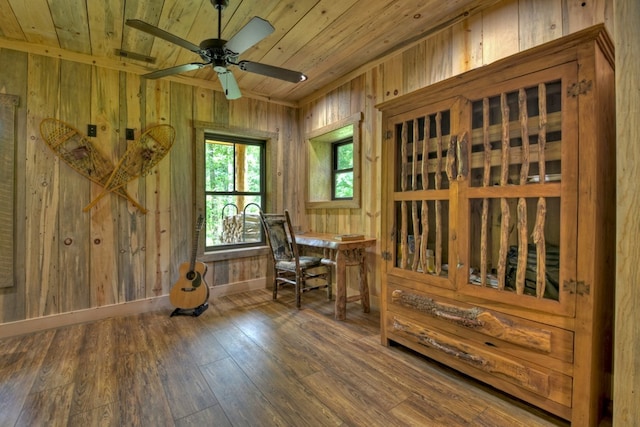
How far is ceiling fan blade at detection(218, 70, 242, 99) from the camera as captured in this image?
2.19m

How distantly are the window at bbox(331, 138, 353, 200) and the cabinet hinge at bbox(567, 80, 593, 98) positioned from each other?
2.47 meters

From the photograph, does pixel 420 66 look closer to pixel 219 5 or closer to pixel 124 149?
pixel 219 5

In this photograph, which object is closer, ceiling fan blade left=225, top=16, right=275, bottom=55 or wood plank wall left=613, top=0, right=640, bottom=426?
wood plank wall left=613, top=0, right=640, bottom=426

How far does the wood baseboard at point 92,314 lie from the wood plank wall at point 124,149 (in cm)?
5

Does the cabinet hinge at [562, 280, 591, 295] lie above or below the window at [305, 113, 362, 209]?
below

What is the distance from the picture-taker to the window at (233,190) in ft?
12.2

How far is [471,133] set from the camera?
186cm

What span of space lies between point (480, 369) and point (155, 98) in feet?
12.6

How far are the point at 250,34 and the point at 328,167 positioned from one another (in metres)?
2.47

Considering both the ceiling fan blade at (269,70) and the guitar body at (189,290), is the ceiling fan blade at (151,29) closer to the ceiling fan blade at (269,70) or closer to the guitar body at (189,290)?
the ceiling fan blade at (269,70)

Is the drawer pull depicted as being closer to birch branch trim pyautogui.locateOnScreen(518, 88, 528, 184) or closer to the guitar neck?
birch branch trim pyautogui.locateOnScreen(518, 88, 528, 184)

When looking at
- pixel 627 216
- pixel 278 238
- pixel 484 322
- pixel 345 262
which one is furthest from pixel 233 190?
pixel 627 216

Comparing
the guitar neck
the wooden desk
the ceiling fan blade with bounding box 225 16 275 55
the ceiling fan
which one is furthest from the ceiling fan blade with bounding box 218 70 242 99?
the wooden desk

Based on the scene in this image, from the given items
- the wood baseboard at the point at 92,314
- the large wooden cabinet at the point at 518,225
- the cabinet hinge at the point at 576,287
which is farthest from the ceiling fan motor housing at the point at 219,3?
the wood baseboard at the point at 92,314
